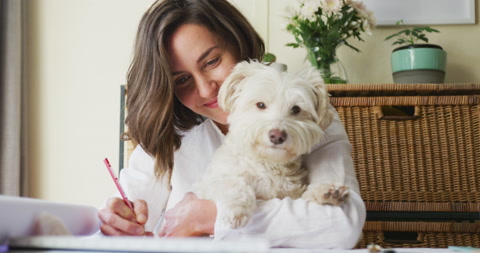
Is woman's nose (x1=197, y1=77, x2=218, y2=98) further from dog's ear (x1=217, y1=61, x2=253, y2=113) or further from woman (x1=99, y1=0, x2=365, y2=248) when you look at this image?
dog's ear (x1=217, y1=61, x2=253, y2=113)

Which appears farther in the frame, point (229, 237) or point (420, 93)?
point (420, 93)

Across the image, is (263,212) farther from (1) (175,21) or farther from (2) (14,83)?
(2) (14,83)

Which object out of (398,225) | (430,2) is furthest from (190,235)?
(430,2)

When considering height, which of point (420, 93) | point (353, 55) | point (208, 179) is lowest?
point (208, 179)

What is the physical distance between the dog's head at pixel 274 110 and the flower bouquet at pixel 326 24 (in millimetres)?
943

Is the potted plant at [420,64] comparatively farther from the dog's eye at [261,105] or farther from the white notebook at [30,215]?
the white notebook at [30,215]

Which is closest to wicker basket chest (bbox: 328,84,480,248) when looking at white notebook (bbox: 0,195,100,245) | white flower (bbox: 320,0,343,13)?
A: white flower (bbox: 320,0,343,13)

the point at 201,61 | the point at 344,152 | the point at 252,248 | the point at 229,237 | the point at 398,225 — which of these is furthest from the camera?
the point at 398,225

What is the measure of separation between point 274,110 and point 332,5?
1.09 metres

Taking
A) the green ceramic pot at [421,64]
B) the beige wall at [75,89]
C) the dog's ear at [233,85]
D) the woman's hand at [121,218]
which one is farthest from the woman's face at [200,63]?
the beige wall at [75,89]

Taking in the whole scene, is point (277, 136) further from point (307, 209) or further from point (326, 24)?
point (326, 24)

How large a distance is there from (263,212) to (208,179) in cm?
20

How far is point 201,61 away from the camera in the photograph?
116cm

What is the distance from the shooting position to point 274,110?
0.98 meters
